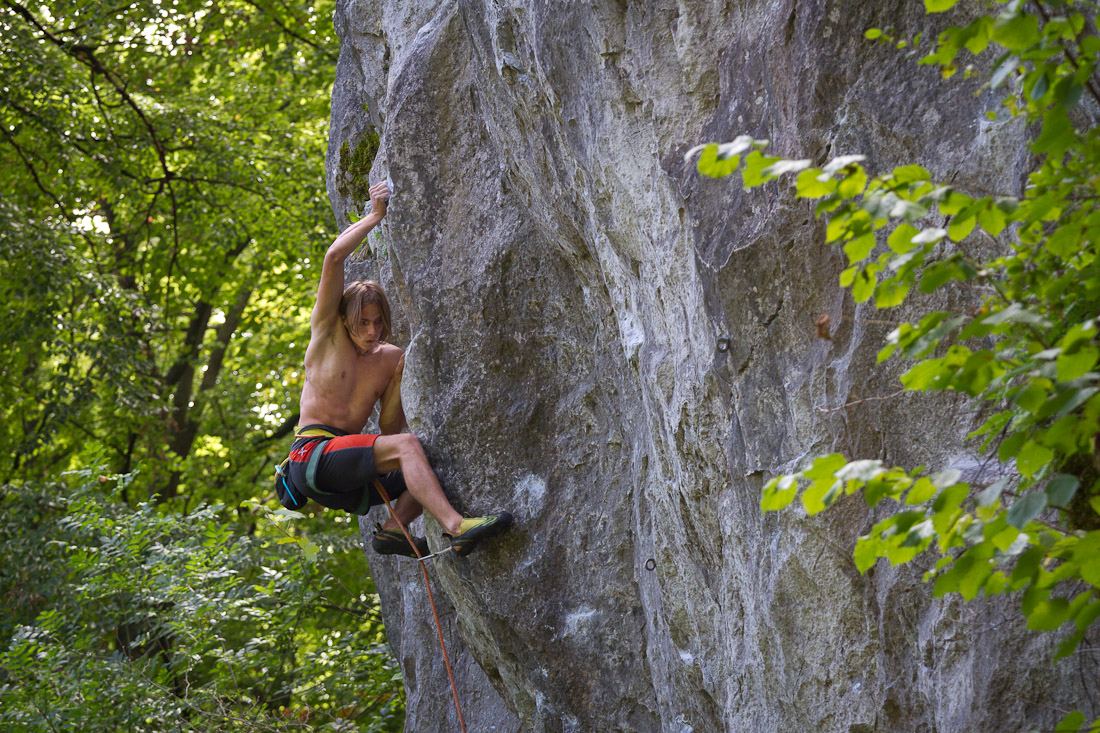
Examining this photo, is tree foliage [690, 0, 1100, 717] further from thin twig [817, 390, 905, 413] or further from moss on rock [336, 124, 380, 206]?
moss on rock [336, 124, 380, 206]

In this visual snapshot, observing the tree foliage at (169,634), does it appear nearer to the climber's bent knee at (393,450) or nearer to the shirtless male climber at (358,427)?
the shirtless male climber at (358,427)

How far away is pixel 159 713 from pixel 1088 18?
7454 millimetres

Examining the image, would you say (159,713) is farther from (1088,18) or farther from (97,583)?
(1088,18)

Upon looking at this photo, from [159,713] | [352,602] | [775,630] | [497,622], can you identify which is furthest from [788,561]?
[352,602]

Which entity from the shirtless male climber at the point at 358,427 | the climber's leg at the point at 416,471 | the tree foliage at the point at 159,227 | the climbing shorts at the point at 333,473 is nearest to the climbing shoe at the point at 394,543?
the shirtless male climber at the point at 358,427

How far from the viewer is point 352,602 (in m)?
10.2

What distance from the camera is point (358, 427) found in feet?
17.6

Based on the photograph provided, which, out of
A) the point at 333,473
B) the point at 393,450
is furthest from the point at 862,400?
the point at 333,473

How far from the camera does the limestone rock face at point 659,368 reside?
3.05m

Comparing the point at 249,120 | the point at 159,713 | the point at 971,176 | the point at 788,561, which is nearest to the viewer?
the point at 971,176

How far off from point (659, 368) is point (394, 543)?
7.04 feet

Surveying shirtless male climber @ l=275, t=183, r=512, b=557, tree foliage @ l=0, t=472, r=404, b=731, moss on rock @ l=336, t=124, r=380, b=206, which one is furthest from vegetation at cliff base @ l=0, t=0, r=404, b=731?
moss on rock @ l=336, t=124, r=380, b=206

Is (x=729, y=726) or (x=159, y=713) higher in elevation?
(x=159, y=713)

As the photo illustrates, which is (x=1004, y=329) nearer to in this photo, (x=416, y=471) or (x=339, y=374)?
(x=416, y=471)
